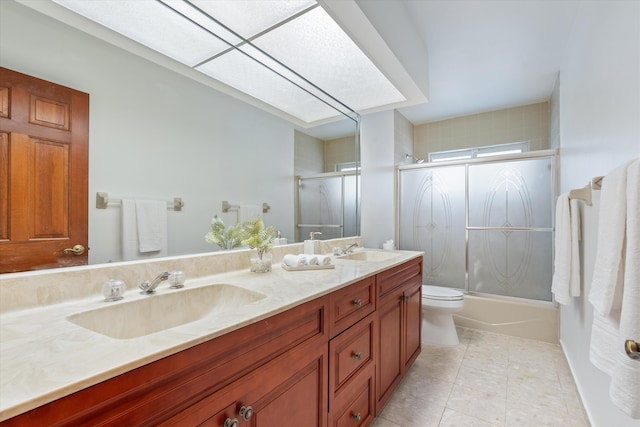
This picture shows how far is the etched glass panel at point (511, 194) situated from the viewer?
277 centimetres

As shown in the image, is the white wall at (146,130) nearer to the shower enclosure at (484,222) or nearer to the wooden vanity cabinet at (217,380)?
the wooden vanity cabinet at (217,380)

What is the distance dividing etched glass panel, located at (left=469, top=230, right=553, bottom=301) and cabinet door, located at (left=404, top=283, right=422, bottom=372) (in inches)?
51.3

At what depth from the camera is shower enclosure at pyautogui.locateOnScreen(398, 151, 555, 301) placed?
2789 millimetres

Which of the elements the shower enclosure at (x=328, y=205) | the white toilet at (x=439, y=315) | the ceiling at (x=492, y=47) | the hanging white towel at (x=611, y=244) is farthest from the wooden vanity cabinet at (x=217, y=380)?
the ceiling at (x=492, y=47)

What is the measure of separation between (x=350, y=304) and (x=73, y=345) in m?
0.95

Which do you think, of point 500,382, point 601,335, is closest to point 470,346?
point 500,382

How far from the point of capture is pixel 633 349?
722 mm

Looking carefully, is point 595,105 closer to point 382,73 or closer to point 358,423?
point 382,73

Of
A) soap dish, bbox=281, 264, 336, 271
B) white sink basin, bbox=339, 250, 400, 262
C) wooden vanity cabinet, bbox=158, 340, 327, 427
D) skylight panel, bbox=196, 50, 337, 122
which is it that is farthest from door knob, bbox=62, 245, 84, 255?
white sink basin, bbox=339, 250, 400, 262

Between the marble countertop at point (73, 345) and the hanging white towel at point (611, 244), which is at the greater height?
the hanging white towel at point (611, 244)

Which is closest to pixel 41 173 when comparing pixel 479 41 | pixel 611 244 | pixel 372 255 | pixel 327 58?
pixel 327 58

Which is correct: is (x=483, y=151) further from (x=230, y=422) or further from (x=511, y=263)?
(x=230, y=422)

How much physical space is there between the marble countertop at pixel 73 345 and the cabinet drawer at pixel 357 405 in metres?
0.53

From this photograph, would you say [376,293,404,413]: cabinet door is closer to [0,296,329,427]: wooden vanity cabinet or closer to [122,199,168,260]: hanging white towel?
[0,296,329,427]: wooden vanity cabinet
